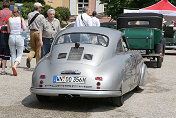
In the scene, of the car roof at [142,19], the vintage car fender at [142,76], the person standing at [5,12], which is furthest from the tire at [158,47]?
the vintage car fender at [142,76]

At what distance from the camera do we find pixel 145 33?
14.9 m

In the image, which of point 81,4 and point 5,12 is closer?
point 5,12

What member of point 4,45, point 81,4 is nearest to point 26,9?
point 81,4

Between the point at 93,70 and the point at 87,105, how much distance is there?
813mm

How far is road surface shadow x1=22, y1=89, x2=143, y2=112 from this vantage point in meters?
7.65

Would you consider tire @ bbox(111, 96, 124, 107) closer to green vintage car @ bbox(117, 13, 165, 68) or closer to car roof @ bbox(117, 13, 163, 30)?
green vintage car @ bbox(117, 13, 165, 68)

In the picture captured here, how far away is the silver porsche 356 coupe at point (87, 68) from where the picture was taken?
7367mm

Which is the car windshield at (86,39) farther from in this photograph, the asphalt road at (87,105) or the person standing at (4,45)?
the person standing at (4,45)

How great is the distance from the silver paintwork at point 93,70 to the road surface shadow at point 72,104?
0.34m

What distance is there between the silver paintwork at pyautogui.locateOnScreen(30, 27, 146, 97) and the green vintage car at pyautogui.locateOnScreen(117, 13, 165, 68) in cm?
625

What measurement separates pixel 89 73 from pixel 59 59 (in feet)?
2.53

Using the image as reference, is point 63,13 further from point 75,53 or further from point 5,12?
point 75,53

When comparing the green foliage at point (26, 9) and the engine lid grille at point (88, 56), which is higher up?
the engine lid grille at point (88, 56)

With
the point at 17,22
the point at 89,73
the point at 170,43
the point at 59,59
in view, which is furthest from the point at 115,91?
the point at 170,43
